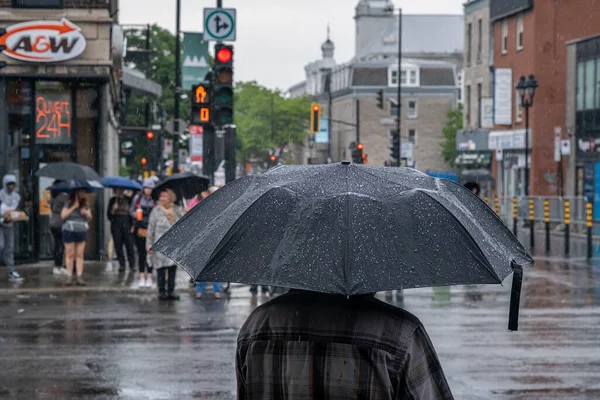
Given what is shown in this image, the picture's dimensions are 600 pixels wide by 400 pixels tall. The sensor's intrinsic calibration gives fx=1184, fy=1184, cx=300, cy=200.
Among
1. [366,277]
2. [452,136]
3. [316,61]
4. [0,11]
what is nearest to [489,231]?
[366,277]

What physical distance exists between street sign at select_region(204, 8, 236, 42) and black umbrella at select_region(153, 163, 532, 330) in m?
17.6

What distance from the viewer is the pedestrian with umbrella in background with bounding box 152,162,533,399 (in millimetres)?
3734

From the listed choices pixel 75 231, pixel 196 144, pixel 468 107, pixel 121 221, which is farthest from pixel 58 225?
pixel 468 107

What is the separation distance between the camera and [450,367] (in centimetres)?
1148

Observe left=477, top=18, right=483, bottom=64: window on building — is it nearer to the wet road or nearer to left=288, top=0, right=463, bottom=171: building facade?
left=288, top=0, right=463, bottom=171: building facade

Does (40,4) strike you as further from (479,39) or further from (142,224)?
(479,39)

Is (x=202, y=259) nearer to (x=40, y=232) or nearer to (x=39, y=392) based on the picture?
(x=39, y=392)

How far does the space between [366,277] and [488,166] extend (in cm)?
6569

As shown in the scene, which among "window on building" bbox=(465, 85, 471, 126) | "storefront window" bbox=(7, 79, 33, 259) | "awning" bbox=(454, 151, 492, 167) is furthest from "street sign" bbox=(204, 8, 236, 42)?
"window on building" bbox=(465, 85, 471, 126)

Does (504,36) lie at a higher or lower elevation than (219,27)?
higher

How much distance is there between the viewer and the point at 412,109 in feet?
375

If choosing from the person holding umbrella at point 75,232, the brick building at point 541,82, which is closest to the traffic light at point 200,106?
the person holding umbrella at point 75,232

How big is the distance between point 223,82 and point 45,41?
5.22m

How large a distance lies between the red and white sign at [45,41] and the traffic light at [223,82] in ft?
15.1
